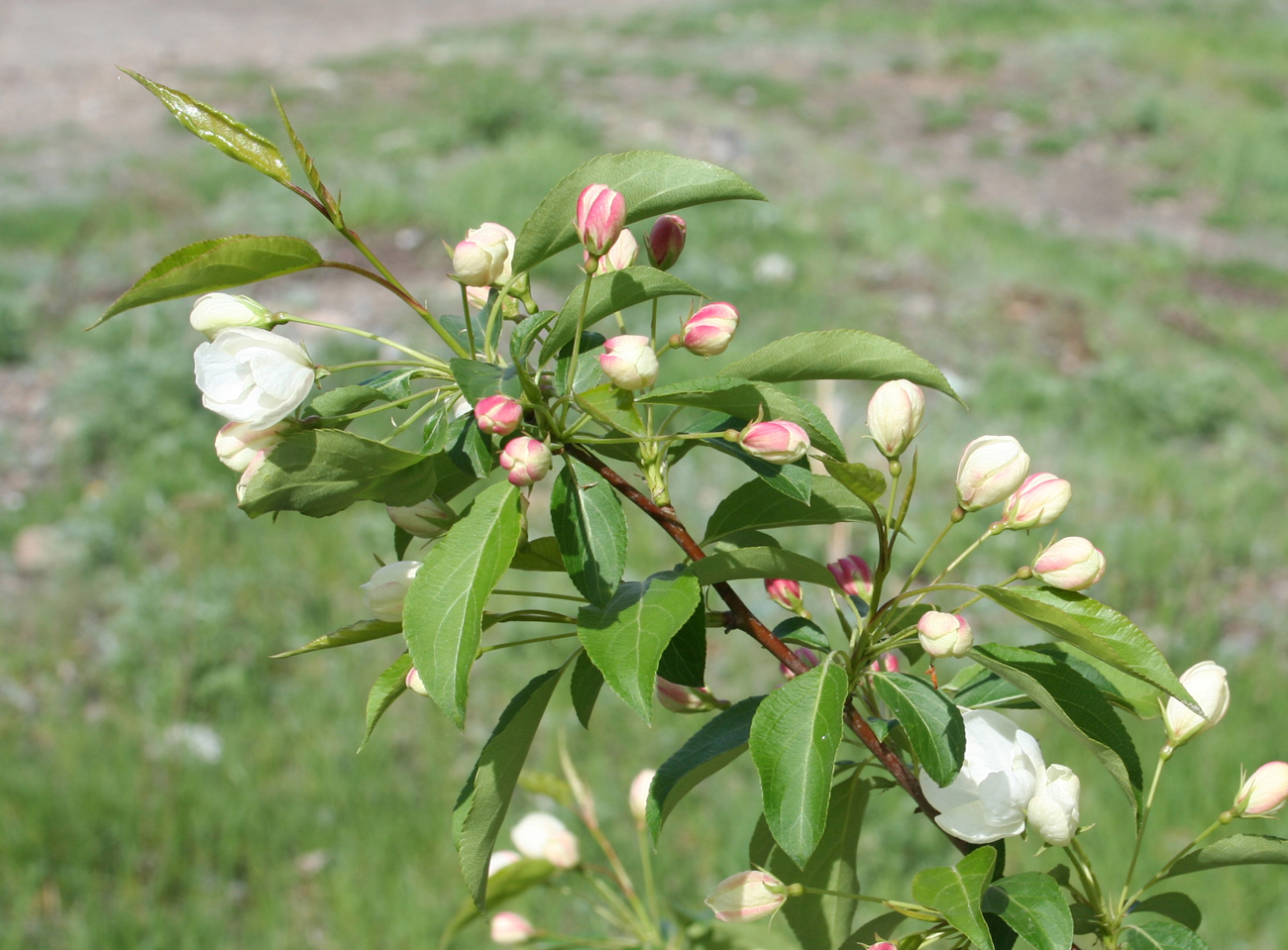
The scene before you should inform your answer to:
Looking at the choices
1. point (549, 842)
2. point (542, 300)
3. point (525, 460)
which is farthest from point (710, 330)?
point (542, 300)

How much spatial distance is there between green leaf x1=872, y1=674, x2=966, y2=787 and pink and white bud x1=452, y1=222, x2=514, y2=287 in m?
0.35

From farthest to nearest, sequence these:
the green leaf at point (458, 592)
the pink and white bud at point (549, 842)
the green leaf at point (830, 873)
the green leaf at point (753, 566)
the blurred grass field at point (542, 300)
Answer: the blurred grass field at point (542, 300), the pink and white bud at point (549, 842), the green leaf at point (830, 873), the green leaf at point (753, 566), the green leaf at point (458, 592)

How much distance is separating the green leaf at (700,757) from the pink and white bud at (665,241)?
0.32 metres

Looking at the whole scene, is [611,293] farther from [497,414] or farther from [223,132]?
[223,132]

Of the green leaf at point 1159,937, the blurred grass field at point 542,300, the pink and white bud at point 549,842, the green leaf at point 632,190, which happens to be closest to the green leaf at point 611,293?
the green leaf at point 632,190

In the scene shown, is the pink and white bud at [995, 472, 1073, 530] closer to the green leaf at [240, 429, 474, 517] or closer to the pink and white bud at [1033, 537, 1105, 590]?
the pink and white bud at [1033, 537, 1105, 590]

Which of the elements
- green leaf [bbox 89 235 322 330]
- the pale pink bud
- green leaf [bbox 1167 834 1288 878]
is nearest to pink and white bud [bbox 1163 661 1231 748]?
green leaf [bbox 1167 834 1288 878]

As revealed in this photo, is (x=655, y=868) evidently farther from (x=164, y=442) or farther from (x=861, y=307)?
(x=861, y=307)

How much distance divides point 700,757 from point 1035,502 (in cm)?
26

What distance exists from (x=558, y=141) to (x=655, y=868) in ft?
19.2

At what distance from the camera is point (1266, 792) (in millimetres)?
760

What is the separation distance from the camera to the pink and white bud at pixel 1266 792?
755 millimetres

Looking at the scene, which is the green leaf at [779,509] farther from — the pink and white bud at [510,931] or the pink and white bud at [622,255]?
the pink and white bud at [510,931]

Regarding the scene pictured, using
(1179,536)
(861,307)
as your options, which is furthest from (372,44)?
(1179,536)
